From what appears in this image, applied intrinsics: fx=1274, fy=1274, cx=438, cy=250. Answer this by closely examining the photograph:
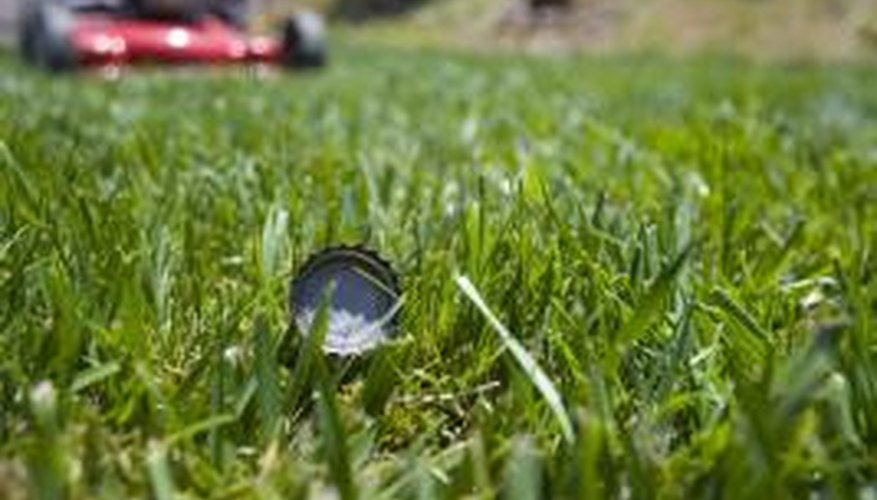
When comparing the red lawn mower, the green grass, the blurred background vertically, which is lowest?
the blurred background

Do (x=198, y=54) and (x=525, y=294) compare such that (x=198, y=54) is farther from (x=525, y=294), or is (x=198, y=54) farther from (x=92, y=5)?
(x=525, y=294)

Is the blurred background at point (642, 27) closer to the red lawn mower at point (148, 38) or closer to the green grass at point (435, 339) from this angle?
the red lawn mower at point (148, 38)

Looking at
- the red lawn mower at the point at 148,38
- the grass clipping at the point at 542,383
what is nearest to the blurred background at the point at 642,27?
the red lawn mower at the point at 148,38

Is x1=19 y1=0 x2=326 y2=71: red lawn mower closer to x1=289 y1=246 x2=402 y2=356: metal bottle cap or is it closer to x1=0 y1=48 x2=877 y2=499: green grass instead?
x1=0 y1=48 x2=877 y2=499: green grass

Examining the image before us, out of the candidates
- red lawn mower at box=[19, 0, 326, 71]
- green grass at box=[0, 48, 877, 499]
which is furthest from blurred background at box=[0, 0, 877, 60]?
green grass at box=[0, 48, 877, 499]

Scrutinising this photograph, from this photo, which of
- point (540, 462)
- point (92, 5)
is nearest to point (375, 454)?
point (540, 462)

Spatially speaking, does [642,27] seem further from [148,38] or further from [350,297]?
[350,297]

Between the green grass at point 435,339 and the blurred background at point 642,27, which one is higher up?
the green grass at point 435,339
